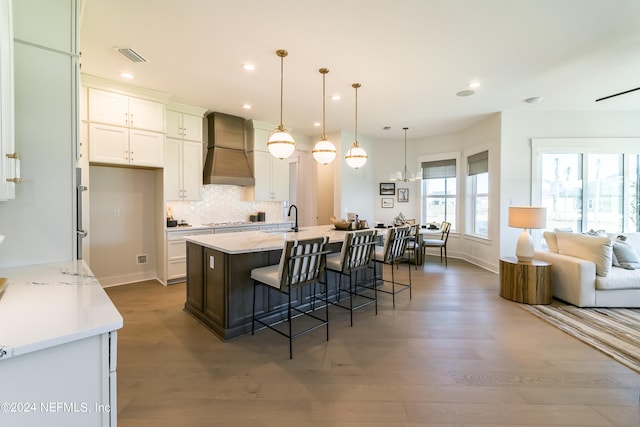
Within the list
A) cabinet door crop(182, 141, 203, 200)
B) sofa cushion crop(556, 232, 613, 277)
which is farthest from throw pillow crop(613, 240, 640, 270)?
cabinet door crop(182, 141, 203, 200)

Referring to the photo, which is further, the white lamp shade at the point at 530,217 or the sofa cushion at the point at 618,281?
the white lamp shade at the point at 530,217

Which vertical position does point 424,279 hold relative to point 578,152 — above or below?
below

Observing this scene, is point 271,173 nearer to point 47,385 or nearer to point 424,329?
point 424,329

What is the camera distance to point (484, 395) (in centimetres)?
202

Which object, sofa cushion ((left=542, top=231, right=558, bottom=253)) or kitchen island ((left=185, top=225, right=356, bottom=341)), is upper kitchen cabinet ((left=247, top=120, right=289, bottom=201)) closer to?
kitchen island ((left=185, top=225, right=356, bottom=341))

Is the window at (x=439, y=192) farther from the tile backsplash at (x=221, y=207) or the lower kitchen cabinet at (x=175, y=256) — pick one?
the lower kitchen cabinet at (x=175, y=256)

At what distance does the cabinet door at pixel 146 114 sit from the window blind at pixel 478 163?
565cm

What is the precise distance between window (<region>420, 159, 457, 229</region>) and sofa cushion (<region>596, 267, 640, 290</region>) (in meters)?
3.42

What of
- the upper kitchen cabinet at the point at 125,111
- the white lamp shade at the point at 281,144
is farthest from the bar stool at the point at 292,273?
the upper kitchen cabinet at the point at 125,111

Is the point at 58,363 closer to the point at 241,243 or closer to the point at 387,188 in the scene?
the point at 241,243

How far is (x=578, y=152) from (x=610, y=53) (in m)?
2.39

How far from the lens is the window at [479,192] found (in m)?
5.86

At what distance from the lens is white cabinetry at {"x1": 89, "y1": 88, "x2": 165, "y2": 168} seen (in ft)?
12.8

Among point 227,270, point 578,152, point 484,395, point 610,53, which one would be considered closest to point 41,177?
point 227,270
